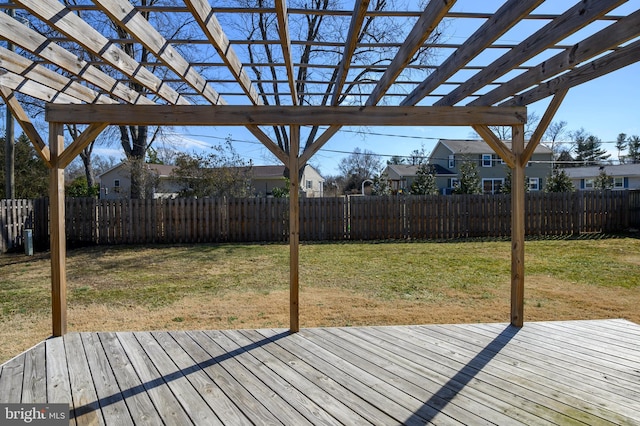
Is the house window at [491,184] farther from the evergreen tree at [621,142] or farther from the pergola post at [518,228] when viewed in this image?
the evergreen tree at [621,142]

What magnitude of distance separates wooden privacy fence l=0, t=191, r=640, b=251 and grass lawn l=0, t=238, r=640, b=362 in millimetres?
1075

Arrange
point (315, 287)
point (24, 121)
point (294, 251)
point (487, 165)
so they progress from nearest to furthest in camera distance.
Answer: point (24, 121), point (294, 251), point (315, 287), point (487, 165)

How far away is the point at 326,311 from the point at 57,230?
3.02 metres

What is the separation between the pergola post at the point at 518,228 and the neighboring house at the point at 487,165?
66.0 ft

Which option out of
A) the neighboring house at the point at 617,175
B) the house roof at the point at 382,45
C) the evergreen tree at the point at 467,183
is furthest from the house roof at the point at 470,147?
the house roof at the point at 382,45

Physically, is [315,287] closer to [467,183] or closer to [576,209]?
[576,209]

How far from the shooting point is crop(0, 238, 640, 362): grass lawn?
4.68m

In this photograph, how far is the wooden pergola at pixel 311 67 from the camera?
85.6 inches

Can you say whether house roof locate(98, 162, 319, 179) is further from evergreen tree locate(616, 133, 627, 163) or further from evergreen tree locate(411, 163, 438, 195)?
evergreen tree locate(616, 133, 627, 163)

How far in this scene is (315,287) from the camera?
6.18 m

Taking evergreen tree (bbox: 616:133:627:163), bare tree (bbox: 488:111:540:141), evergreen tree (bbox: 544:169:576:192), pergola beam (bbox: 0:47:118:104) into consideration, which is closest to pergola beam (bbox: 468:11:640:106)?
pergola beam (bbox: 0:47:118:104)

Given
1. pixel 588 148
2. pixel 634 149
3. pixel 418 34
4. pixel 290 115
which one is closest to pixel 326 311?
pixel 290 115

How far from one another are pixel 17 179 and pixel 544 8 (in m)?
19.4

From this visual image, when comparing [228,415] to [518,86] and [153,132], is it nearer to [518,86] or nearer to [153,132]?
[518,86]
